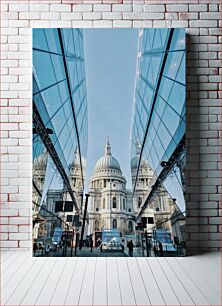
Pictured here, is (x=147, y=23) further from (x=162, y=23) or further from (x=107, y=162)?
(x=107, y=162)

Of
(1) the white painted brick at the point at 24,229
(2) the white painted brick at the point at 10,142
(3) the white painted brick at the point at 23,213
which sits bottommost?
(1) the white painted brick at the point at 24,229

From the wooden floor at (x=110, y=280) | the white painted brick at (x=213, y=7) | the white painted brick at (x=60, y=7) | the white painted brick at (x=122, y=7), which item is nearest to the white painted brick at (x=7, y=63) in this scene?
the white painted brick at (x=60, y=7)

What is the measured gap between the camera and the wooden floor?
9.89ft

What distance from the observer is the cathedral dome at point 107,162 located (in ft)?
14.1

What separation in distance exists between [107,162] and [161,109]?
2.30ft

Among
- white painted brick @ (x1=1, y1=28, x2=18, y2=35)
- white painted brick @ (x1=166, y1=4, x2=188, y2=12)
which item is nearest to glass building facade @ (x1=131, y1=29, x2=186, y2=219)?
white painted brick @ (x1=166, y1=4, x2=188, y2=12)

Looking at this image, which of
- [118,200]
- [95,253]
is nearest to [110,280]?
[95,253]

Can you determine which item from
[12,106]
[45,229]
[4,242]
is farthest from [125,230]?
[12,106]

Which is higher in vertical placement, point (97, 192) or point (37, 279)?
point (97, 192)

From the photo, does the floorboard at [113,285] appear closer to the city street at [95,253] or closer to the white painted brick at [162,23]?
the city street at [95,253]

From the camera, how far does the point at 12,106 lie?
14.1ft

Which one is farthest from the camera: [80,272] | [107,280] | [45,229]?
[45,229]

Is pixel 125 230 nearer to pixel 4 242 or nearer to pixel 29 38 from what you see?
pixel 4 242

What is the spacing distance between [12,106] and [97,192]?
1116 mm
